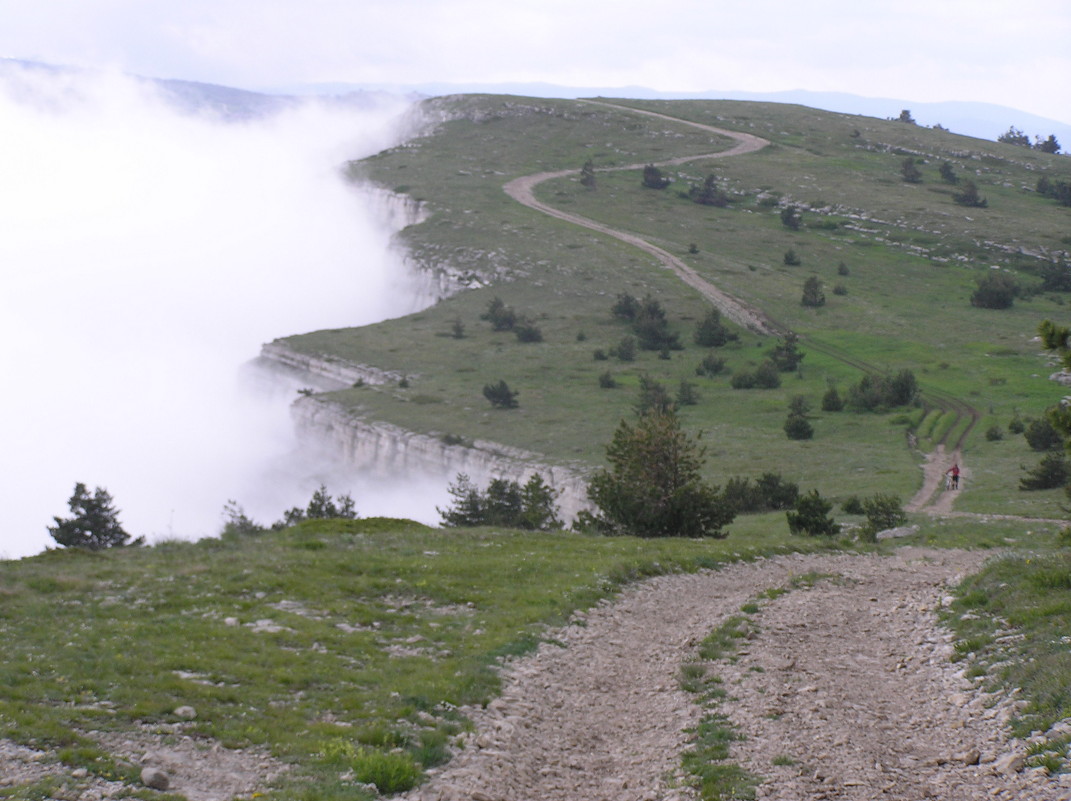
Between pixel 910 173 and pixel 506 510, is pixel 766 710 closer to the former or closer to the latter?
pixel 506 510

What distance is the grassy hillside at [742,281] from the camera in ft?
201

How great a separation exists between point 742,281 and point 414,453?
1876 inches

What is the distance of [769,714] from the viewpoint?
12.6m

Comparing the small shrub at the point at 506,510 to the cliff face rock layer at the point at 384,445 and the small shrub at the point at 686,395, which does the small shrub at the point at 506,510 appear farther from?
the small shrub at the point at 686,395

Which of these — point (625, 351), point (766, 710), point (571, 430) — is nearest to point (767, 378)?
point (625, 351)

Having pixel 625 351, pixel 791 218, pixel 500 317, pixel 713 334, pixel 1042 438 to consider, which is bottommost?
pixel 625 351

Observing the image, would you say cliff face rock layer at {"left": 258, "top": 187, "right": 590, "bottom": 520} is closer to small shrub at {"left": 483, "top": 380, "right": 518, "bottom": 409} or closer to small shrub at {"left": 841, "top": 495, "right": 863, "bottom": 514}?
small shrub at {"left": 483, "top": 380, "right": 518, "bottom": 409}

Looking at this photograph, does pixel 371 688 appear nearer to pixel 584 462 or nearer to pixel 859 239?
pixel 584 462

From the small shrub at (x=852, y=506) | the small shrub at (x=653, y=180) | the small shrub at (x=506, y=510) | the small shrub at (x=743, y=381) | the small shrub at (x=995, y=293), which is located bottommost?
the small shrub at (x=506, y=510)

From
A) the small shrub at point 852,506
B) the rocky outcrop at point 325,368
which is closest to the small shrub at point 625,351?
the rocky outcrop at point 325,368

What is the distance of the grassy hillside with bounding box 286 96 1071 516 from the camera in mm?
61188

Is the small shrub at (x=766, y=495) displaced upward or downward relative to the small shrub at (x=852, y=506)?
downward

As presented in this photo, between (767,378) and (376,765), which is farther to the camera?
(767,378)

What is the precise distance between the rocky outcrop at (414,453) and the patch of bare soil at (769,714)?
34732 millimetres
